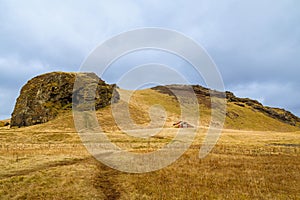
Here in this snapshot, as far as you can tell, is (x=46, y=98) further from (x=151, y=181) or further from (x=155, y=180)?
(x=151, y=181)

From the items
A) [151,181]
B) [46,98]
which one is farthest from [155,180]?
[46,98]

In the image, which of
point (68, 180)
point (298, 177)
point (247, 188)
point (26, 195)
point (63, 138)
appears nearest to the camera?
point (26, 195)

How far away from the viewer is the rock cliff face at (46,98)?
11243 centimetres

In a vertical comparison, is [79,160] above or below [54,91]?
below

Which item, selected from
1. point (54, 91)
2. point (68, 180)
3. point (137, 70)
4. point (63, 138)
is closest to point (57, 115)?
point (54, 91)

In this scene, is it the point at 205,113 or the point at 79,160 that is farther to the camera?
the point at 205,113

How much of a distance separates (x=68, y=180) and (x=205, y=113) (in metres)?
161

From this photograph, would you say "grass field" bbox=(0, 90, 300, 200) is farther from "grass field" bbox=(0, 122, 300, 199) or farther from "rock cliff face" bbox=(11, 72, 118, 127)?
"rock cliff face" bbox=(11, 72, 118, 127)

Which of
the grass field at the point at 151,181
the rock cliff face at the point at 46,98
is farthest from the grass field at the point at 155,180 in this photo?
the rock cliff face at the point at 46,98

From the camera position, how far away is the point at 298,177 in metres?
25.5

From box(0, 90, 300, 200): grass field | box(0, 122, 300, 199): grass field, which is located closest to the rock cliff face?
box(0, 90, 300, 200): grass field

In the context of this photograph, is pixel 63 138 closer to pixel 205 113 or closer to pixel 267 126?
pixel 205 113

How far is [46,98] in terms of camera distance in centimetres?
11662

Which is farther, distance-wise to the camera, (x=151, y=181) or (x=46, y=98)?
(x=46, y=98)
